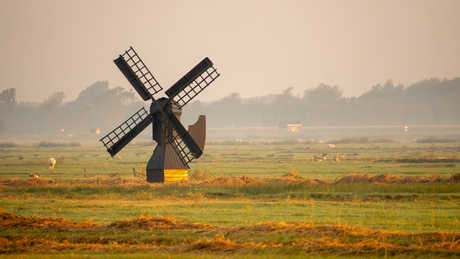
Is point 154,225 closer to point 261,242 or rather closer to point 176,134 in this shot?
point 261,242

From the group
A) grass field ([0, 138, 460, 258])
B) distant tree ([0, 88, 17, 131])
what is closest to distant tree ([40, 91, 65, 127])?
distant tree ([0, 88, 17, 131])

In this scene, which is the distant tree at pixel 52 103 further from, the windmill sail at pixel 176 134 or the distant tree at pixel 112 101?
the windmill sail at pixel 176 134

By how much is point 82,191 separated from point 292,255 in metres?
18.2

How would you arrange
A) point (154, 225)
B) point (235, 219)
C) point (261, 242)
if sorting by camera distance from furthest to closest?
point (235, 219), point (154, 225), point (261, 242)

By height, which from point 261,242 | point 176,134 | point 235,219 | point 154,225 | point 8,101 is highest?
point 8,101

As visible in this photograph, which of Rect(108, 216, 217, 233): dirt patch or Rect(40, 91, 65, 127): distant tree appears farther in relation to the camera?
Rect(40, 91, 65, 127): distant tree

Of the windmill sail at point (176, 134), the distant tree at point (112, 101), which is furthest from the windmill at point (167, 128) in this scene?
the distant tree at point (112, 101)

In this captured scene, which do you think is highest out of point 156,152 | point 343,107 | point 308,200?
point 343,107

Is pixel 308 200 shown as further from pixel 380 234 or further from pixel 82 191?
pixel 82 191

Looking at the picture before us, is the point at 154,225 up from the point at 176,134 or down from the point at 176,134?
down

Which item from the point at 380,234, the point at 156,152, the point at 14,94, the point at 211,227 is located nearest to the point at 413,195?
the point at 380,234

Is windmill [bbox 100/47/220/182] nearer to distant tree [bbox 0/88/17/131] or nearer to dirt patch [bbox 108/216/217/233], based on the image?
dirt patch [bbox 108/216/217/233]

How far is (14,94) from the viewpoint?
184 m

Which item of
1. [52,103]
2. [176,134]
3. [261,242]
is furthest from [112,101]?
[261,242]
